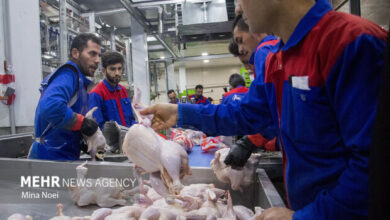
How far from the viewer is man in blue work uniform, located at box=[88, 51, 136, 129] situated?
3260 mm

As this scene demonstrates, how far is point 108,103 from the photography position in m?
3.34

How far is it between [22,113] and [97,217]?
3217mm

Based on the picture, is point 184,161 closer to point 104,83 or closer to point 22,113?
point 104,83

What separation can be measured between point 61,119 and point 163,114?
1069 mm

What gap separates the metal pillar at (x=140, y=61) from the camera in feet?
24.9

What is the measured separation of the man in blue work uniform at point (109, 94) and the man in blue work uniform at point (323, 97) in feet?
8.67

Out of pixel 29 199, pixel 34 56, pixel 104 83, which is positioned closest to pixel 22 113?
pixel 34 56

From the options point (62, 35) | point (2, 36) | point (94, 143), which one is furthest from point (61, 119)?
point (62, 35)

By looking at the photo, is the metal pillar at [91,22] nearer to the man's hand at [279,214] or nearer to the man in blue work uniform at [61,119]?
the man in blue work uniform at [61,119]

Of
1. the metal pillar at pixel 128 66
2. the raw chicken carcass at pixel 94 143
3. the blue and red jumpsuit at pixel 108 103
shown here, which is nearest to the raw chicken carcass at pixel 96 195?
the raw chicken carcass at pixel 94 143

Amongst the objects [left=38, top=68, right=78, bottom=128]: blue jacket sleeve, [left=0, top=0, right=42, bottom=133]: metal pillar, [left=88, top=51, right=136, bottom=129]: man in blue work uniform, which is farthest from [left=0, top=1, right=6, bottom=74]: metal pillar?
[left=38, top=68, right=78, bottom=128]: blue jacket sleeve

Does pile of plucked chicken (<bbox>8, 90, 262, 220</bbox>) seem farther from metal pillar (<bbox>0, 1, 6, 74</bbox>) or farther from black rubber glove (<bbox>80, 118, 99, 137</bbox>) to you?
metal pillar (<bbox>0, 1, 6, 74</bbox>)

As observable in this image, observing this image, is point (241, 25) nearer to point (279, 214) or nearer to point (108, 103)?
point (279, 214)

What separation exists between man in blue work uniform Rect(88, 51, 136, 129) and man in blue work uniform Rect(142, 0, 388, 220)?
264 centimetres
